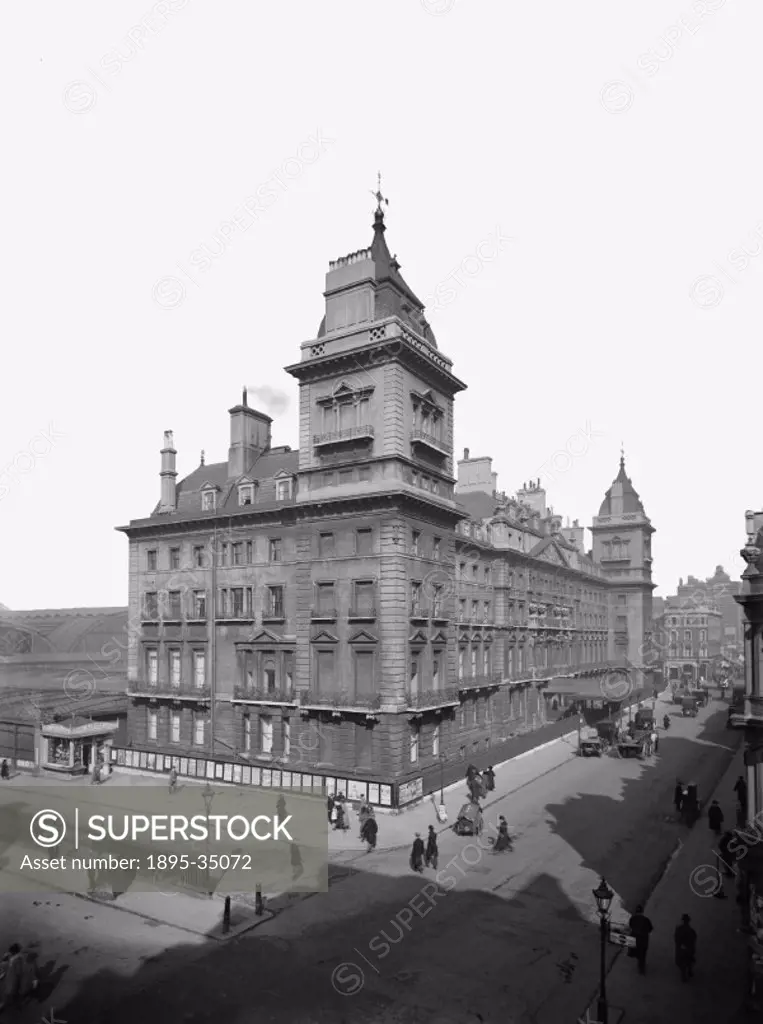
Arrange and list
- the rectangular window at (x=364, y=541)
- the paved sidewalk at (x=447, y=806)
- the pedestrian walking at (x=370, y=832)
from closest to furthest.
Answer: the pedestrian walking at (x=370, y=832) < the paved sidewalk at (x=447, y=806) < the rectangular window at (x=364, y=541)

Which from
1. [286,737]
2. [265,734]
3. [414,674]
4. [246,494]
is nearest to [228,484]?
[246,494]

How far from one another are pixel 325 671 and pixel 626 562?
5800cm

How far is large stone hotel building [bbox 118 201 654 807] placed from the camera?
3538 cm

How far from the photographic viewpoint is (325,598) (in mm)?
37406

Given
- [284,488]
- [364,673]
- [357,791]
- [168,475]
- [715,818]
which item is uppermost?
[168,475]

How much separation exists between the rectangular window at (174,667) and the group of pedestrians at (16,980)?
1071 inches

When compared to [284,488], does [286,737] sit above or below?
below

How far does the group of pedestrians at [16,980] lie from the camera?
16.0 meters

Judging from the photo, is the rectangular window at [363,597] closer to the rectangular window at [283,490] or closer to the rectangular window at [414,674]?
the rectangular window at [414,674]

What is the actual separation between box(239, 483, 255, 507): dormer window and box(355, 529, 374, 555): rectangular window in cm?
863

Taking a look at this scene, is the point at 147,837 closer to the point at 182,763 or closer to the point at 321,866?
the point at 321,866

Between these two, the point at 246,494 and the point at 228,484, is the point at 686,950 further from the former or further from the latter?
the point at 228,484

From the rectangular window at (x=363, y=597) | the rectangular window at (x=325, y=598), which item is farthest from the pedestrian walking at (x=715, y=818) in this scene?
the rectangular window at (x=325, y=598)

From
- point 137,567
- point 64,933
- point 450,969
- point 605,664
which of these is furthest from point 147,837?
point 605,664
